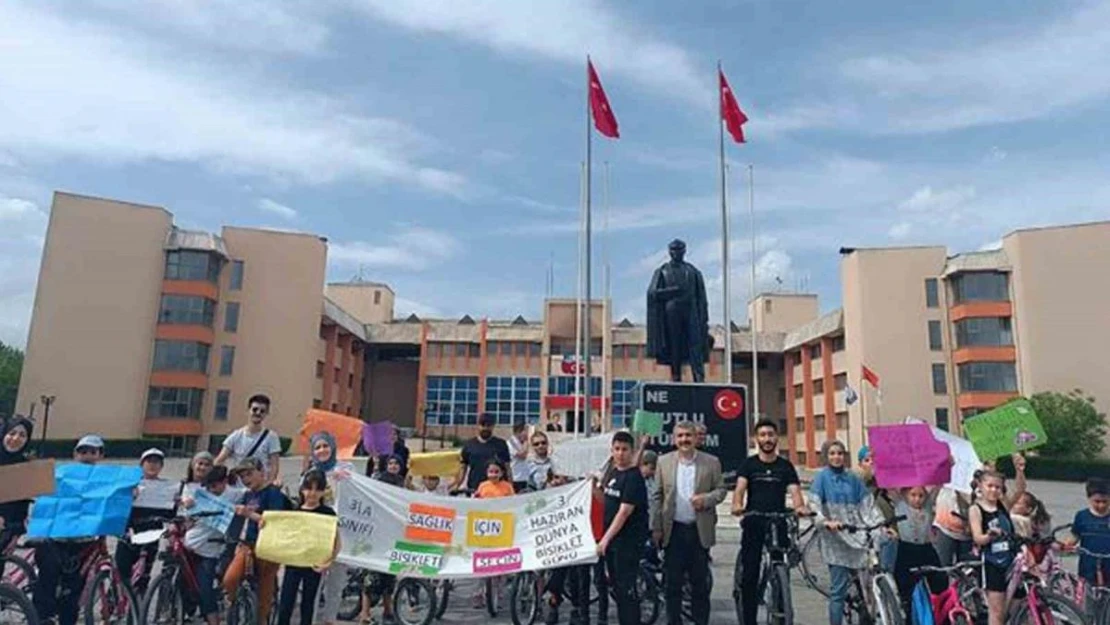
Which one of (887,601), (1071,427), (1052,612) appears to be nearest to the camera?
(1052,612)

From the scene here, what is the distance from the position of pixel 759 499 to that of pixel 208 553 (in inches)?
193

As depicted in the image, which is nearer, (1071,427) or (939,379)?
(1071,427)

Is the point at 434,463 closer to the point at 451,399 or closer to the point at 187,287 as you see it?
the point at 187,287

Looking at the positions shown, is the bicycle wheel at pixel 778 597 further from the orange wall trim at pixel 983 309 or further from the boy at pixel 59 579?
the orange wall trim at pixel 983 309

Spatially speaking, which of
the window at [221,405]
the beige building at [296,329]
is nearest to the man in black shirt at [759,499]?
the beige building at [296,329]

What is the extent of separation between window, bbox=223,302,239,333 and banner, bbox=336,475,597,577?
46128 millimetres

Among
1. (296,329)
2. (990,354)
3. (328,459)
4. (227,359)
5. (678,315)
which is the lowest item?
(328,459)

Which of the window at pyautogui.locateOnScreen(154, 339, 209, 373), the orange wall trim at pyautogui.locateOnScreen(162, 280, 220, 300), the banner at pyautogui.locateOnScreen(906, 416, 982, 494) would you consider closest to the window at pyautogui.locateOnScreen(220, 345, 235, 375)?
the window at pyautogui.locateOnScreen(154, 339, 209, 373)

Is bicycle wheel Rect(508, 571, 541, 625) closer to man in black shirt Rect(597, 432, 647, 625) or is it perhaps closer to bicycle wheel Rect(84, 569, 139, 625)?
man in black shirt Rect(597, 432, 647, 625)

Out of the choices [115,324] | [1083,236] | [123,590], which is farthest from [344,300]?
[123,590]

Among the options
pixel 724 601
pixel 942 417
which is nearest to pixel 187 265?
pixel 724 601

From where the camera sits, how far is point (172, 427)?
4522 centimetres

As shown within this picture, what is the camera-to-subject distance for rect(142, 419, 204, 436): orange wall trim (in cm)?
4466

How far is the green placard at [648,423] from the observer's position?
34.3 ft
